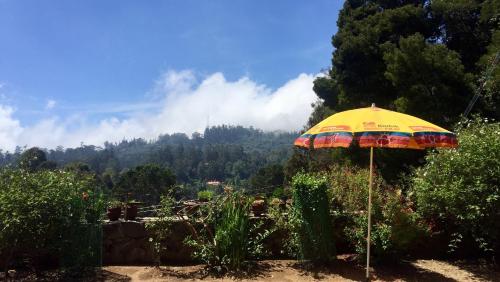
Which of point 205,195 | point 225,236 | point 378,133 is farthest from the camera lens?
point 205,195

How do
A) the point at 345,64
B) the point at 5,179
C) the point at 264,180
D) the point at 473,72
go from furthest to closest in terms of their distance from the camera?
the point at 264,180
the point at 345,64
the point at 473,72
the point at 5,179

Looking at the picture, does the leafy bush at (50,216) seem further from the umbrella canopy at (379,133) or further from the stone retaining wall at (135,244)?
the umbrella canopy at (379,133)

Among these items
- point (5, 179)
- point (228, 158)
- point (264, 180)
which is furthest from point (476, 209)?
point (228, 158)

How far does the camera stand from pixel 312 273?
5.67 meters

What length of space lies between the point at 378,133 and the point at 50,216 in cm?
411

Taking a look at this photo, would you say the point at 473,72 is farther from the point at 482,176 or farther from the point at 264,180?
the point at 264,180

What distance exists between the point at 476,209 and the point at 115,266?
505cm

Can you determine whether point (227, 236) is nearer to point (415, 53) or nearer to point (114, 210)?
point (114, 210)

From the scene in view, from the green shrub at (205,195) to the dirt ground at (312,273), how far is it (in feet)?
3.30

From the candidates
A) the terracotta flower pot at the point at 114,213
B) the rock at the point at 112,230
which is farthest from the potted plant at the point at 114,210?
the rock at the point at 112,230

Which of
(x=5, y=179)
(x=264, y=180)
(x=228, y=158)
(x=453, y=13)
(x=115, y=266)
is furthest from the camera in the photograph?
(x=228, y=158)

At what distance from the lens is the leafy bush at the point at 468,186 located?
5.61 meters

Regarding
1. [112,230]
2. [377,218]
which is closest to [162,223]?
[112,230]

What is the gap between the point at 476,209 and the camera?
5.51 metres
